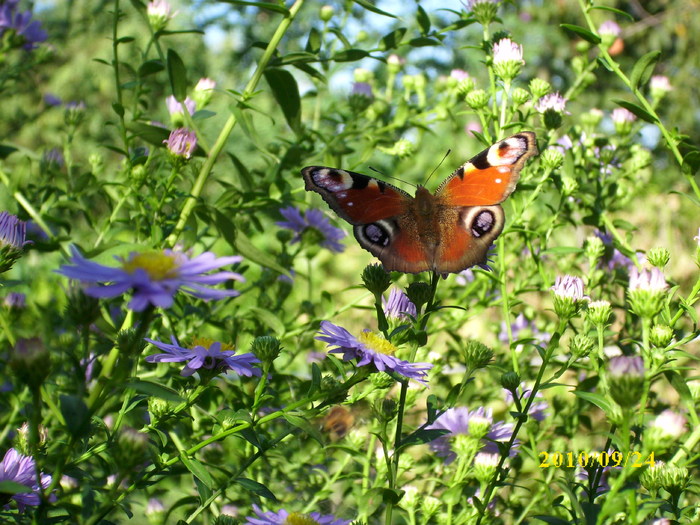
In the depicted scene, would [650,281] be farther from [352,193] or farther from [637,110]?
[352,193]

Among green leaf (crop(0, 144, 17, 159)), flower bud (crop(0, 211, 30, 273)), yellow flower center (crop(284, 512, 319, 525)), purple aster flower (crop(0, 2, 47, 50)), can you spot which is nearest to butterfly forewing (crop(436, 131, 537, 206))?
yellow flower center (crop(284, 512, 319, 525))

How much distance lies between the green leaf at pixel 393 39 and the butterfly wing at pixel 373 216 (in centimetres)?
32

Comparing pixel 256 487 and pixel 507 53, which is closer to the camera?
pixel 256 487

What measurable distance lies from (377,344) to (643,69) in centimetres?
72

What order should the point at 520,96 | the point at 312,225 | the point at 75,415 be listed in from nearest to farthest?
the point at 75,415 < the point at 520,96 < the point at 312,225

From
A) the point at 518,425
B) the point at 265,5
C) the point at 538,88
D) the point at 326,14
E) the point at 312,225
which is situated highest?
the point at 265,5

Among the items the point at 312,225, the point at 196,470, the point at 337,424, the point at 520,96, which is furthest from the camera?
the point at 312,225

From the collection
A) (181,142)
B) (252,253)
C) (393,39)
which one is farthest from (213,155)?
(393,39)

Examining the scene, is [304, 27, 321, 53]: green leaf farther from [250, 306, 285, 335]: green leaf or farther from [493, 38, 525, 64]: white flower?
[250, 306, 285, 335]: green leaf

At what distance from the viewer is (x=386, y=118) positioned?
6.07 ft

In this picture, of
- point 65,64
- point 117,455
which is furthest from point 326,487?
point 65,64

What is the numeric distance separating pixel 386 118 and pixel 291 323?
2.21 ft

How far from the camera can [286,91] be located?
4.18 feet

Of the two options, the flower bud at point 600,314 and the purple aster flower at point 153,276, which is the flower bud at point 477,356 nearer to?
the flower bud at point 600,314
